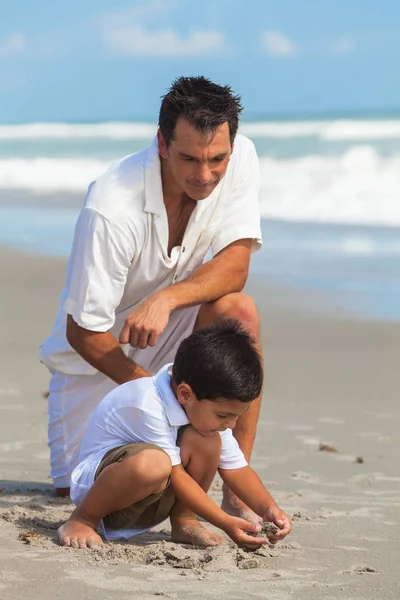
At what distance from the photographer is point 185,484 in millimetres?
3256

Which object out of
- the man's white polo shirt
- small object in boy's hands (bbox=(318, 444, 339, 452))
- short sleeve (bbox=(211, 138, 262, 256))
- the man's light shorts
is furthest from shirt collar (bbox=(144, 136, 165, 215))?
small object in boy's hands (bbox=(318, 444, 339, 452))

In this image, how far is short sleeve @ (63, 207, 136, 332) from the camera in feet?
12.1

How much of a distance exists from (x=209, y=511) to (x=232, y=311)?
2.98 feet

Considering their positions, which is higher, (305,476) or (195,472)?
(195,472)

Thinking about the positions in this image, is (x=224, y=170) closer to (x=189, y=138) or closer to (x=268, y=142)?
(x=189, y=138)

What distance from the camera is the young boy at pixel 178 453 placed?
10.4 ft

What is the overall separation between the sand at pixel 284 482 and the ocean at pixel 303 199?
62 cm

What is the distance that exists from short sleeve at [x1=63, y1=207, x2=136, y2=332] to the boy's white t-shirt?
1.12 ft

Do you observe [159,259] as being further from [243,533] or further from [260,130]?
[260,130]

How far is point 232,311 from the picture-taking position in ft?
12.8

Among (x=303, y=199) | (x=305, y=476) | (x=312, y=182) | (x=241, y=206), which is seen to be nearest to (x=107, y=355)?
(x=241, y=206)

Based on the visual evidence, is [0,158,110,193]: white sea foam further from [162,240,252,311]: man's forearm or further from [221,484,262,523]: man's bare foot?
[221,484,262,523]: man's bare foot

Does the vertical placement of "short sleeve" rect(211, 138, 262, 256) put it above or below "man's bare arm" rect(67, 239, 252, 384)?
above

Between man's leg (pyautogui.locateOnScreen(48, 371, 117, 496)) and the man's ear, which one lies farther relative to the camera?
man's leg (pyautogui.locateOnScreen(48, 371, 117, 496))
